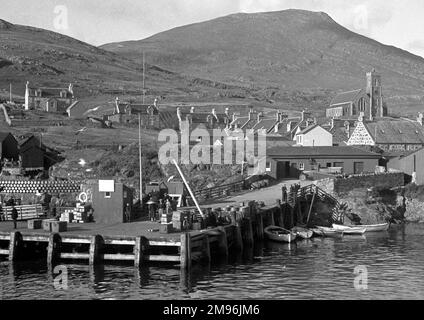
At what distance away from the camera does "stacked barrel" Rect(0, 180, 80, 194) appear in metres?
68.5

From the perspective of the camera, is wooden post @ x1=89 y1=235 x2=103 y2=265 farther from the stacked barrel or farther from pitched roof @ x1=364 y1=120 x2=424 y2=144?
pitched roof @ x1=364 y1=120 x2=424 y2=144

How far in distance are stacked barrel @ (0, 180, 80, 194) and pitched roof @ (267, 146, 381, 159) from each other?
2089 cm

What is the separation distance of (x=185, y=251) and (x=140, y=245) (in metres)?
2.51

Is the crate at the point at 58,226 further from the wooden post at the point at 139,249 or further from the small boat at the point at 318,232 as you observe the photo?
the small boat at the point at 318,232

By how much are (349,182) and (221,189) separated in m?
11.4

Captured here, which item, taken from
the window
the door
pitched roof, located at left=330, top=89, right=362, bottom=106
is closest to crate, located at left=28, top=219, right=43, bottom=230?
the window

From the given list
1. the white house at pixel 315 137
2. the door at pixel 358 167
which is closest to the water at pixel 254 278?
the door at pixel 358 167

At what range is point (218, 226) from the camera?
45906mm

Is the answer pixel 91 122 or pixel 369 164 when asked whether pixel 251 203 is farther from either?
pixel 91 122

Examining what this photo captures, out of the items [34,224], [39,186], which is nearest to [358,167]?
Answer: [39,186]

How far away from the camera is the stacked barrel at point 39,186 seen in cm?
6850

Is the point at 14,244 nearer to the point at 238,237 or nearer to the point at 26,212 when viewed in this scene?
the point at 26,212

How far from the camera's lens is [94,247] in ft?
135
